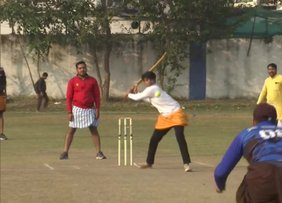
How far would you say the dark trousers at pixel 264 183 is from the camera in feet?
19.6

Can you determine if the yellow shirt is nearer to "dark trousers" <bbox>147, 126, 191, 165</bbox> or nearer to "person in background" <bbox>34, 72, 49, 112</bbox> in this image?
"dark trousers" <bbox>147, 126, 191, 165</bbox>

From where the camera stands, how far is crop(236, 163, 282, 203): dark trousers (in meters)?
5.98

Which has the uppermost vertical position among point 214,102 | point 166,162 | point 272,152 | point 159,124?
point 272,152

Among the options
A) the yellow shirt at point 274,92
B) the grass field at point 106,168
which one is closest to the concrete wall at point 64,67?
the grass field at point 106,168

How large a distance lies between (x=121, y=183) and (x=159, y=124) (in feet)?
6.74

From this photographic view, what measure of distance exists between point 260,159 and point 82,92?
8.73 meters

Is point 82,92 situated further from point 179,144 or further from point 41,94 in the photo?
point 41,94

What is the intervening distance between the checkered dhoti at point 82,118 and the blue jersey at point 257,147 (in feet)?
27.5

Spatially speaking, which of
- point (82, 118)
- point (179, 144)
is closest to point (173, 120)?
point (179, 144)

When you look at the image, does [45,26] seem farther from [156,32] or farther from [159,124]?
[159,124]

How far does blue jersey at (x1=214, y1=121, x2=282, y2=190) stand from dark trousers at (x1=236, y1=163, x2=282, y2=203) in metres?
0.06

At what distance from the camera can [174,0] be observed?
31.3m

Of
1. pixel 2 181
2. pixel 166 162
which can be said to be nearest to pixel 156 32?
pixel 166 162

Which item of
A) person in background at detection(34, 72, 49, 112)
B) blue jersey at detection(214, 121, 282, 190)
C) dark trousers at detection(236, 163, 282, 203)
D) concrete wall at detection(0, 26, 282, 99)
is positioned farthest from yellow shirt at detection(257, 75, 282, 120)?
concrete wall at detection(0, 26, 282, 99)
